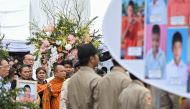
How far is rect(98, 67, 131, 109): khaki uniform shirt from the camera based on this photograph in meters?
7.31

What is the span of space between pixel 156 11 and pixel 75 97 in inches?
171

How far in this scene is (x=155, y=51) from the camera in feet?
12.3

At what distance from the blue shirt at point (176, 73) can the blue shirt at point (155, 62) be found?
49 millimetres

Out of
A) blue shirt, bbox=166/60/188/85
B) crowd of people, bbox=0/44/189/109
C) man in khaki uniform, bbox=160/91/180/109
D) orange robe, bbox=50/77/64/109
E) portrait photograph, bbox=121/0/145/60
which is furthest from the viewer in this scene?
orange robe, bbox=50/77/64/109

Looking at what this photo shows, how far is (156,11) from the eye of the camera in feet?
12.3

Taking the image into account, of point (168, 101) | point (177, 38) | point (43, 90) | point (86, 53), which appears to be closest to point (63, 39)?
point (43, 90)

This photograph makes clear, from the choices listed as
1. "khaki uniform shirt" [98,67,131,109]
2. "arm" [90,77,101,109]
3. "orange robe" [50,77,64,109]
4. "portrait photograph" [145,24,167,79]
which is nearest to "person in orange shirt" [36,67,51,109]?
"orange robe" [50,77,64,109]

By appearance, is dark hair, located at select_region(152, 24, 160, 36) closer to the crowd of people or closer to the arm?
the crowd of people

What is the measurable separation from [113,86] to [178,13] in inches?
150

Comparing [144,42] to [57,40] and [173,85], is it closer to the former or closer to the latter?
[173,85]

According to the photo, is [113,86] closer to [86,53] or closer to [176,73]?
[86,53]

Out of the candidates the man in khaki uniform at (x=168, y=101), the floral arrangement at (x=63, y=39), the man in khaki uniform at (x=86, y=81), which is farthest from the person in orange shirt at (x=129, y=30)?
the floral arrangement at (x=63, y=39)

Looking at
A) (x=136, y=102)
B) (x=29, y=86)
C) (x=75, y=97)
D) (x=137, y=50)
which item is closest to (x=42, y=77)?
(x=29, y=86)

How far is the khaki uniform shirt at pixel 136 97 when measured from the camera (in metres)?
6.24
